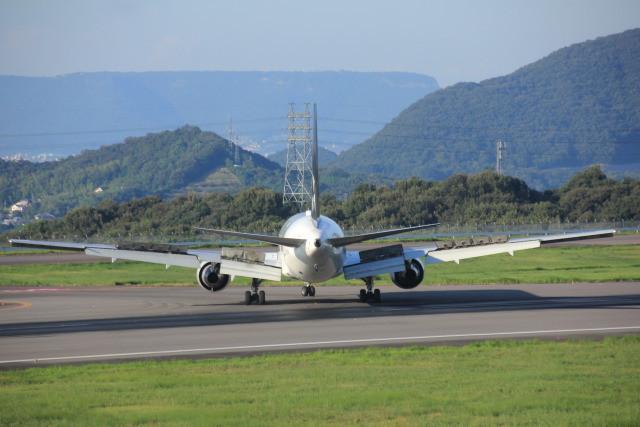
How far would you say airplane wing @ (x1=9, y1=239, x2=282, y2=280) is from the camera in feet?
136

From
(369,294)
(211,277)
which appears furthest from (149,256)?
(369,294)

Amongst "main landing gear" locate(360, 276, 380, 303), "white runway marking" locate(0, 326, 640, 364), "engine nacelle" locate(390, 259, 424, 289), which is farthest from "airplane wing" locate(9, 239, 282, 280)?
"white runway marking" locate(0, 326, 640, 364)

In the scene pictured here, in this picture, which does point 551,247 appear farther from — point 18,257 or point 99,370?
point 99,370

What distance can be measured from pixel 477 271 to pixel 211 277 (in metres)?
27.4

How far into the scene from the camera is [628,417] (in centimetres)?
1638

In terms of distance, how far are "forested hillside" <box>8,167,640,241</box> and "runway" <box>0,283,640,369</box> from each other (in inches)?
3394

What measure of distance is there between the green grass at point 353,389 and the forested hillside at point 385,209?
10760 centimetres

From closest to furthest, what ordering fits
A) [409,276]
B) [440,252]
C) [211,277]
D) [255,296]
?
[409,276], [211,277], [440,252], [255,296]

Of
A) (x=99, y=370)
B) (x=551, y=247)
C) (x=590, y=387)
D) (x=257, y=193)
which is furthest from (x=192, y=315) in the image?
(x=257, y=193)

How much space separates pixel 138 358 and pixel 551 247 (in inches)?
2694

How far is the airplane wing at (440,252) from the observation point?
40906 millimetres

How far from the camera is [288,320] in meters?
35.9

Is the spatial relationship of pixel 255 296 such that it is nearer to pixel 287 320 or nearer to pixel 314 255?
pixel 314 255

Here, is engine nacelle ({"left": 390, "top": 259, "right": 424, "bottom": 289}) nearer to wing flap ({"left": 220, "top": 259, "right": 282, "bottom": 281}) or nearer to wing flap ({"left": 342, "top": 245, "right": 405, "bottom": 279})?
wing flap ({"left": 342, "top": 245, "right": 405, "bottom": 279})
